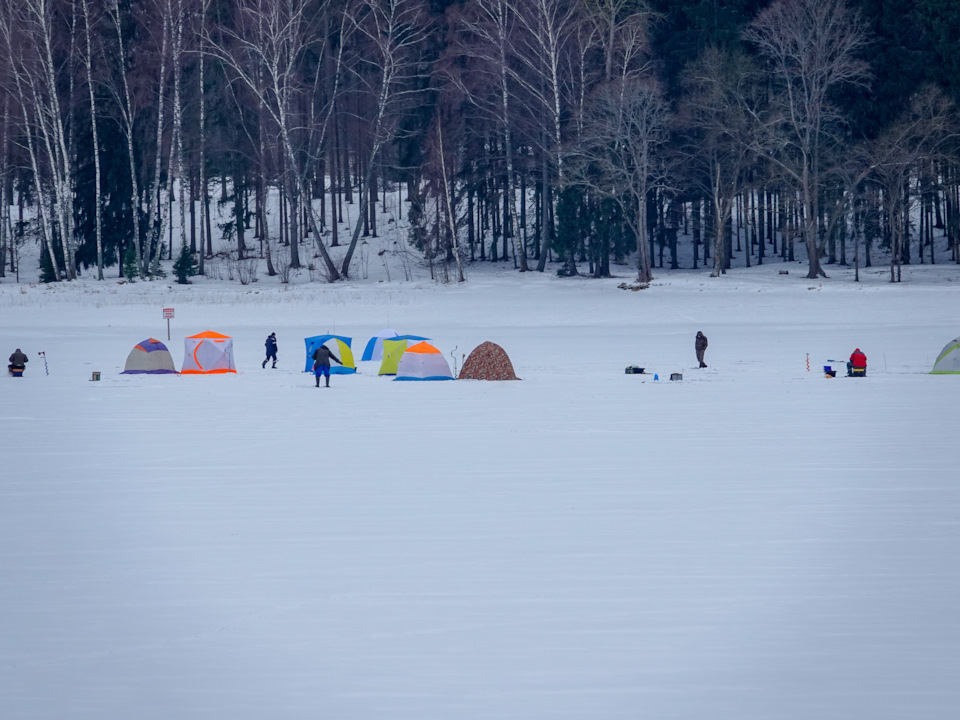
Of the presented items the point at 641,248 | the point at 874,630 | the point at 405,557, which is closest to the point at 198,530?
the point at 405,557

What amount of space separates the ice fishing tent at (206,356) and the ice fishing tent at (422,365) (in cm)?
480

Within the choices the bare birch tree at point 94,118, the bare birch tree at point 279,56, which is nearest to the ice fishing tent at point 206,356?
the bare birch tree at point 279,56

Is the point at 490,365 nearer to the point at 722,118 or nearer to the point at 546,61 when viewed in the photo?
the point at 546,61

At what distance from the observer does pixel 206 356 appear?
86.4ft

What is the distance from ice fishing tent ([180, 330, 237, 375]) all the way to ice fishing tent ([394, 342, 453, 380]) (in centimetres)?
480

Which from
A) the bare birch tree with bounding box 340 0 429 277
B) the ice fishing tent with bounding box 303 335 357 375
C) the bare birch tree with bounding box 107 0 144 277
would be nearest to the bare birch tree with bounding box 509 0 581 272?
the bare birch tree with bounding box 340 0 429 277

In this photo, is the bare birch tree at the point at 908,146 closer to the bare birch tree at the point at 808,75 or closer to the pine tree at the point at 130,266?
the bare birch tree at the point at 808,75

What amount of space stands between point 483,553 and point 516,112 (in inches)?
1637

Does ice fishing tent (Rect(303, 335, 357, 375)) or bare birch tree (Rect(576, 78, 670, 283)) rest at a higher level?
bare birch tree (Rect(576, 78, 670, 283))

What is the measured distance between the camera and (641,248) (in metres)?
44.8

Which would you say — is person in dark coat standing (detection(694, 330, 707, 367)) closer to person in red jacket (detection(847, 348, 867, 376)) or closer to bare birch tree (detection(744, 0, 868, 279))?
person in red jacket (detection(847, 348, 867, 376))

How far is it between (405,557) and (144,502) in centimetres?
377

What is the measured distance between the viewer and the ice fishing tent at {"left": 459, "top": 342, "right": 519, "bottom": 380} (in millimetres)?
23953

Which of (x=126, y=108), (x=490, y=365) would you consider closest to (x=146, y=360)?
(x=490, y=365)
